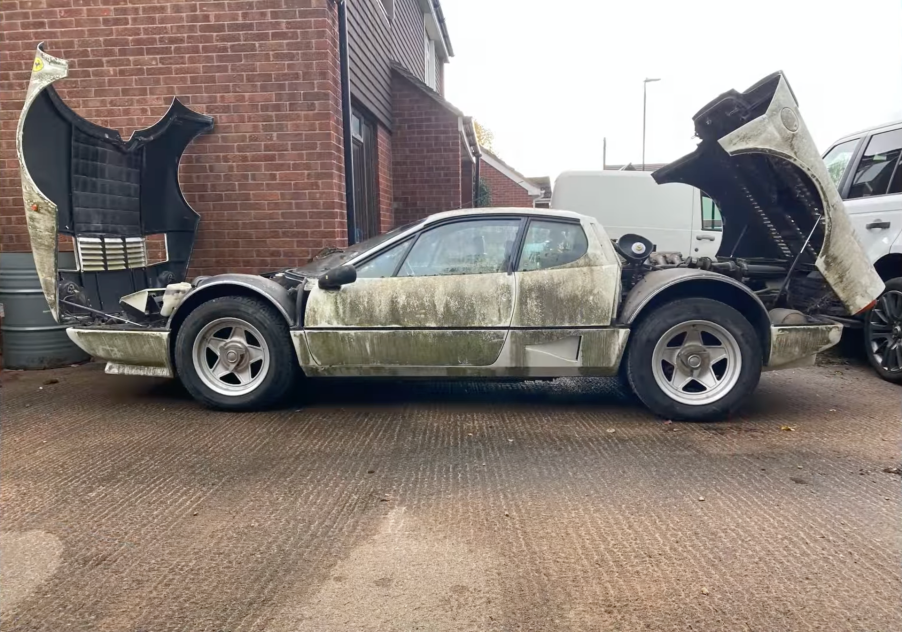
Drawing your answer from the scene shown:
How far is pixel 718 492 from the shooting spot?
3.07 metres

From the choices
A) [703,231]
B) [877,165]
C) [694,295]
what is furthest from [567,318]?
[703,231]

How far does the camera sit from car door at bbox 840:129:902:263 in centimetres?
550

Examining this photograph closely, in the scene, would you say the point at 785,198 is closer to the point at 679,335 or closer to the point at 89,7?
the point at 679,335

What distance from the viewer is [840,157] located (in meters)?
6.48

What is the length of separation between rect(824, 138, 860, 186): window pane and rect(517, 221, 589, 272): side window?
369 centimetres

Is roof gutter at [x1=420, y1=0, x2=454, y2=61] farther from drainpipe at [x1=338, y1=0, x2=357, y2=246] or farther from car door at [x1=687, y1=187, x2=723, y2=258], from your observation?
car door at [x1=687, y1=187, x2=723, y2=258]

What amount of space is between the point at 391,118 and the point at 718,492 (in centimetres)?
899

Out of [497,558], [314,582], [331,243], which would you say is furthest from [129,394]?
[497,558]

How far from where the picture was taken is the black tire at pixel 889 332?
5242 mm

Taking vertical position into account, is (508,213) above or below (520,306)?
above

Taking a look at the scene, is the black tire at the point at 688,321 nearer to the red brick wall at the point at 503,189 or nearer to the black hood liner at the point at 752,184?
the black hood liner at the point at 752,184

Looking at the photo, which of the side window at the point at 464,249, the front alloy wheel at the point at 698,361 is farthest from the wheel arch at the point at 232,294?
the front alloy wheel at the point at 698,361

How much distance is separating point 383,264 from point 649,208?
7023mm

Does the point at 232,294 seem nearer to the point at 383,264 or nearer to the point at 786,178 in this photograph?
the point at 383,264
